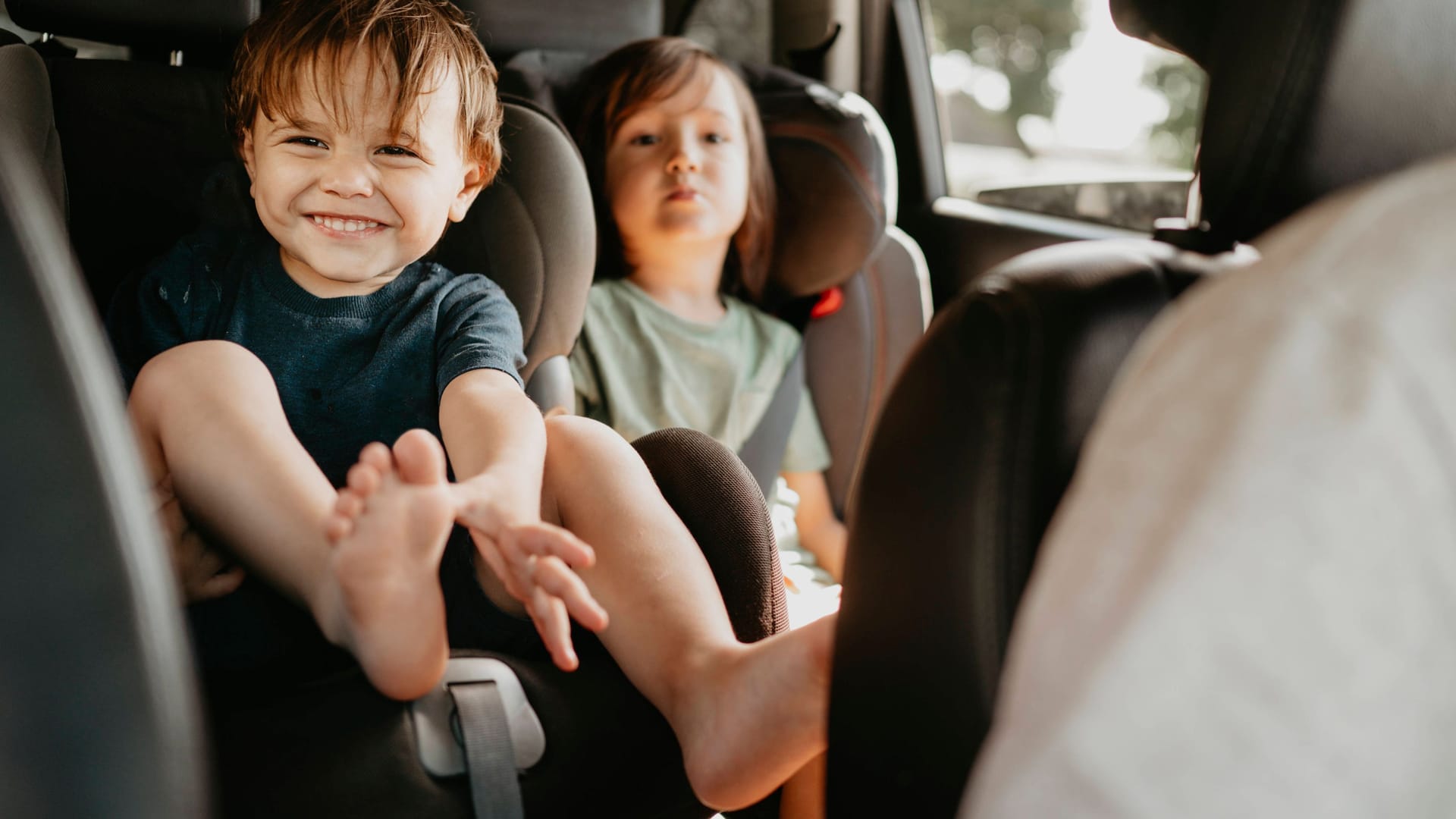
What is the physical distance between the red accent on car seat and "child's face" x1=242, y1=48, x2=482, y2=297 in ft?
2.82

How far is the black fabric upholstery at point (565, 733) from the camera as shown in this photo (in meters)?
0.83

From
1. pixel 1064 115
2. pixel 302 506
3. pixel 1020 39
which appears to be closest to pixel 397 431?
pixel 302 506

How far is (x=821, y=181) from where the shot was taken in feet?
5.94

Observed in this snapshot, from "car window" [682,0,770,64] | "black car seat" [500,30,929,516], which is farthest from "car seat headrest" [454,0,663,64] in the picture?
"car window" [682,0,770,64]

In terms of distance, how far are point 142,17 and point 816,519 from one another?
117 cm

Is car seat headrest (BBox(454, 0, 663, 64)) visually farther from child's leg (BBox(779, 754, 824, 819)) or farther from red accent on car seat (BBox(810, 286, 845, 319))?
child's leg (BBox(779, 754, 824, 819))

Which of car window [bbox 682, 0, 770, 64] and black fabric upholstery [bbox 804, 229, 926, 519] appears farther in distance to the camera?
Answer: car window [bbox 682, 0, 770, 64]

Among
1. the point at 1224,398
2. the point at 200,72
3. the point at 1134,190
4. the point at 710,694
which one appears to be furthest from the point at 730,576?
the point at 1134,190

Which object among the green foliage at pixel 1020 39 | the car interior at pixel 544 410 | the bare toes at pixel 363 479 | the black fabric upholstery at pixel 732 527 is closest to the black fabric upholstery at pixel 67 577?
the car interior at pixel 544 410

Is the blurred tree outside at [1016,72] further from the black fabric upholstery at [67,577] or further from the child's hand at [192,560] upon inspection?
the black fabric upholstery at [67,577]

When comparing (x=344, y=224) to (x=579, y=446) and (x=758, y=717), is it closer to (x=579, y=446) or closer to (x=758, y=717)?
(x=579, y=446)

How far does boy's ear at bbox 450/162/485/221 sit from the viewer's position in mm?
1194

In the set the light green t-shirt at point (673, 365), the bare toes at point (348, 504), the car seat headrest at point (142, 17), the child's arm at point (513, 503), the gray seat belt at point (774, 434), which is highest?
the car seat headrest at point (142, 17)

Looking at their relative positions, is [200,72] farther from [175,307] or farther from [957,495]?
[957,495]
